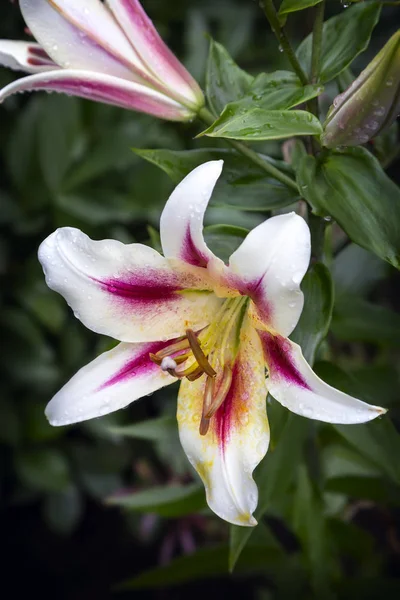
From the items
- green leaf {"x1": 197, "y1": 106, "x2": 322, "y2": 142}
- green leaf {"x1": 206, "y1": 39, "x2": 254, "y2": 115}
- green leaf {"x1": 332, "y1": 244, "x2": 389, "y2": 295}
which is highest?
green leaf {"x1": 197, "y1": 106, "x2": 322, "y2": 142}

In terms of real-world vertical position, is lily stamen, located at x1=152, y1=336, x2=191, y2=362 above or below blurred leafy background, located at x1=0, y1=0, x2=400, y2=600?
above

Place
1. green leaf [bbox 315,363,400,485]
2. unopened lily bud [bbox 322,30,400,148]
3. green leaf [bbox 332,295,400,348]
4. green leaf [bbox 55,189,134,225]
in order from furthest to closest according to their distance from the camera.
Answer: green leaf [bbox 55,189,134,225] < green leaf [bbox 332,295,400,348] < green leaf [bbox 315,363,400,485] < unopened lily bud [bbox 322,30,400,148]

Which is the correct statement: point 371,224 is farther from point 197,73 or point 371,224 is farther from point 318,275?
point 197,73

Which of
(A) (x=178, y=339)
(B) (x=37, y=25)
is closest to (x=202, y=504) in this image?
(A) (x=178, y=339)

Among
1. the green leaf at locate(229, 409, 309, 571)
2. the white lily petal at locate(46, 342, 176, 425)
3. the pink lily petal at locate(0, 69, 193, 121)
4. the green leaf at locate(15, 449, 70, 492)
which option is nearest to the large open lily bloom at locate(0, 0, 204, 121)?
the pink lily petal at locate(0, 69, 193, 121)

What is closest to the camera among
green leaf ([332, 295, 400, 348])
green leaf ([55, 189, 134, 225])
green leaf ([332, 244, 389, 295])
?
green leaf ([332, 295, 400, 348])

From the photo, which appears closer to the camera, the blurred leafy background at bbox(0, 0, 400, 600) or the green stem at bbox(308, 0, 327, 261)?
the green stem at bbox(308, 0, 327, 261)

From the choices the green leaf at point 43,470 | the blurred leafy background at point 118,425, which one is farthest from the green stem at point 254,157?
the green leaf at point 43,470

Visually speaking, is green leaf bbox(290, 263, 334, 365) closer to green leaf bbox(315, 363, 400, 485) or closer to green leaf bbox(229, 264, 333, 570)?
green leaf bbox(229, 264, 333, 570)
